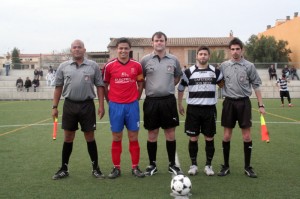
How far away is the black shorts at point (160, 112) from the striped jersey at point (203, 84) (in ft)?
1.05

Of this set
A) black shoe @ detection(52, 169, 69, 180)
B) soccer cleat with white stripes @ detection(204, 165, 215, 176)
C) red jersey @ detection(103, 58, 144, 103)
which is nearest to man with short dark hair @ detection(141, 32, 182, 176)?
red jersey @ detection(103, 58, 144, 103)

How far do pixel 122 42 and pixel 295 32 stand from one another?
37.8 m

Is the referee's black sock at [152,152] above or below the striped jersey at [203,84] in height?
below

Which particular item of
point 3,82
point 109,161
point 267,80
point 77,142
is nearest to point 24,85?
point 3,82

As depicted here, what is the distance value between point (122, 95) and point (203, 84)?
124cm

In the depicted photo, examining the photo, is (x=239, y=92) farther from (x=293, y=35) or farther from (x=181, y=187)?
(x=293, y=35)

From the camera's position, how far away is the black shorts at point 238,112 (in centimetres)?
570

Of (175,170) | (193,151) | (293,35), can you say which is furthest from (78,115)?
(293,35)

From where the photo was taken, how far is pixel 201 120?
5.87 metres

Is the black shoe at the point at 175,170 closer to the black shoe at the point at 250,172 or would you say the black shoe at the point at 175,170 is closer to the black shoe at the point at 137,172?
the black shoe at the point at 137,172

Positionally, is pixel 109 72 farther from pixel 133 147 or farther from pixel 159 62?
pixel 133 147

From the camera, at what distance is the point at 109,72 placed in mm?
5691

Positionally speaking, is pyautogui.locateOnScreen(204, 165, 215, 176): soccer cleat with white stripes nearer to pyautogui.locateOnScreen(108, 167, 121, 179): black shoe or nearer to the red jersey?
pyautogui.locateOnScreen(108, 167, 121, 179): black shoe

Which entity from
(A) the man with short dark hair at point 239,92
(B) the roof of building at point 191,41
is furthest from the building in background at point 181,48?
(A) the man with short dark hair at point 239,92
